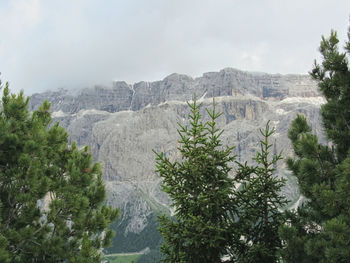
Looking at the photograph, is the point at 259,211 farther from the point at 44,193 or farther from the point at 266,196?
the point at 44,193

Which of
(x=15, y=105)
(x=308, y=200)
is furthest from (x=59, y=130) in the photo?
(x=308, y=200)

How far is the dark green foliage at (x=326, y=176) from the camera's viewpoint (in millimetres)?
6133

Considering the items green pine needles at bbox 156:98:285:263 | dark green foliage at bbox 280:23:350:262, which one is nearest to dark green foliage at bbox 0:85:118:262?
green pine needles at bbox 156:98:285:263

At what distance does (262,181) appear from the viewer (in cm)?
1013

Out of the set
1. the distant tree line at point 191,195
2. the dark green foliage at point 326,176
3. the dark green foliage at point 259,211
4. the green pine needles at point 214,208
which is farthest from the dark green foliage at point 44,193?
the dark green foliage at point 326,176

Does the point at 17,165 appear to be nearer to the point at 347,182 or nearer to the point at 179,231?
the point at 179,231

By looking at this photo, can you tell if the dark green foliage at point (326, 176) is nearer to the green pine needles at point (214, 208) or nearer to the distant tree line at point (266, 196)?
the distant tree line at point (266, 196)

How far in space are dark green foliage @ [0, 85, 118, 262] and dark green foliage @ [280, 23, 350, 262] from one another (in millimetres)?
5402

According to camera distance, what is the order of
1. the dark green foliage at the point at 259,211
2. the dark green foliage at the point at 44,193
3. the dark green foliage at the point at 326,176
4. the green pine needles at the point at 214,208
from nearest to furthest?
the dark green foliage at the point at 326,176 → the dark green foliage at the point at 44,193 → the green pine needles at the point at 214,208 → the dark green foliage at the point at 259,211

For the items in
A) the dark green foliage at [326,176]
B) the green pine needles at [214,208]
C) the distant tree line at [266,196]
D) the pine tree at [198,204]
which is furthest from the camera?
the green pine needles at [214,208]

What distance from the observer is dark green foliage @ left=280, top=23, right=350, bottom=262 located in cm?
613

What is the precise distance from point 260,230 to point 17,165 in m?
7.50

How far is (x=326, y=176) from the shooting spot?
732 cm

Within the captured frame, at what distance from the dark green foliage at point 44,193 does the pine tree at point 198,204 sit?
2.07 metres
